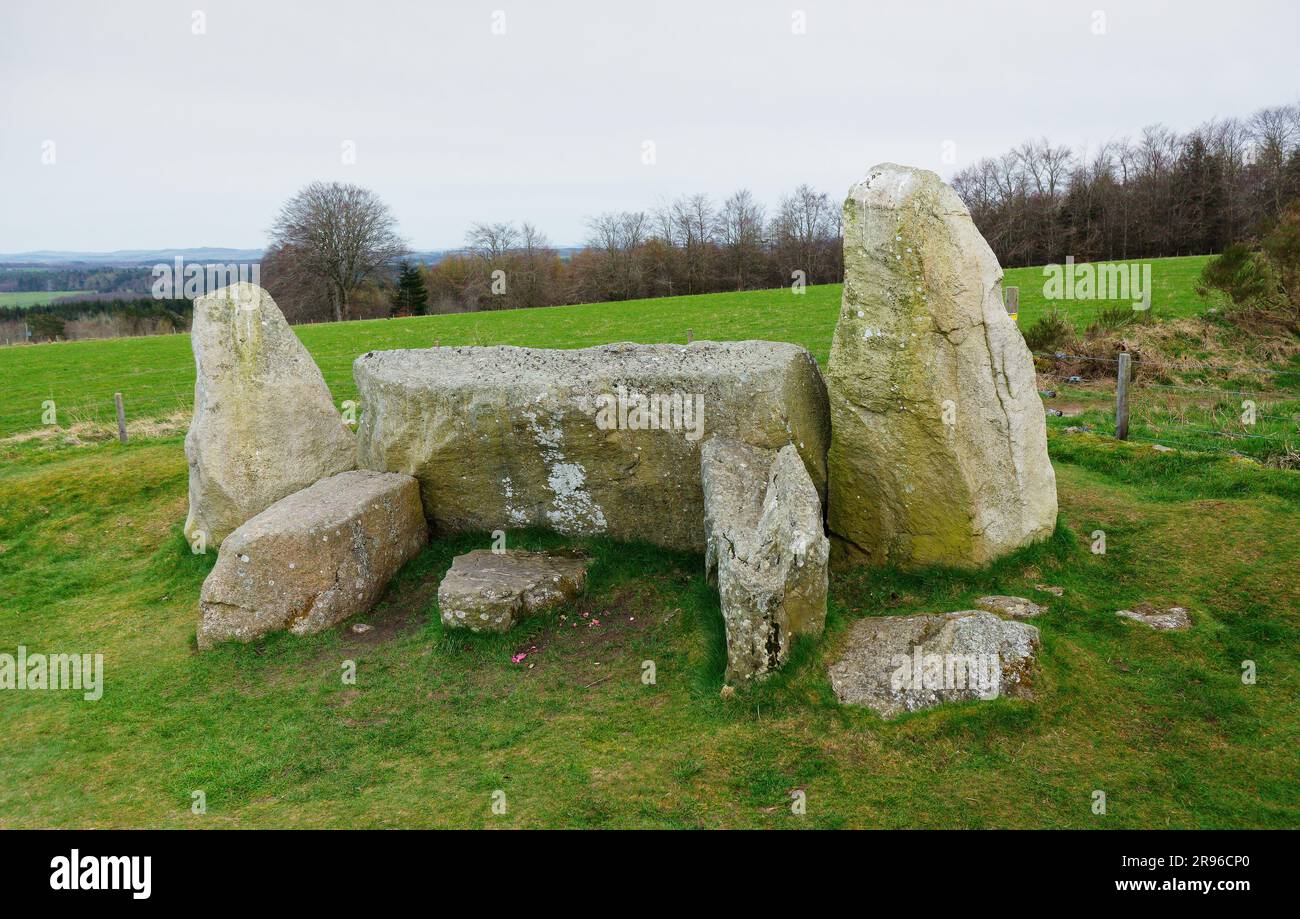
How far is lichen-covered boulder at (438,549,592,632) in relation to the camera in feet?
29.0

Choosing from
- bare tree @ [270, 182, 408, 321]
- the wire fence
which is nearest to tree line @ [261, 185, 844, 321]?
bare tree @ [270, 182, 408, 321]

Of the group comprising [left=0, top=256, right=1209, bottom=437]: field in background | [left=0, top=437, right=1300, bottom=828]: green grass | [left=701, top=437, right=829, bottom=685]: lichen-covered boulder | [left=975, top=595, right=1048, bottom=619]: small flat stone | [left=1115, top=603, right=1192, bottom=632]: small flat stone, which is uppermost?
[left=0, top=256, right=1209, bottom=437]: field in background

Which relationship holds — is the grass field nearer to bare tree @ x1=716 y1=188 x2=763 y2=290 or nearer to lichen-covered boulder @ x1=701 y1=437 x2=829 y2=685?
lichen-covered boulder @ x1=701 y1=437 x2=829 y2=685

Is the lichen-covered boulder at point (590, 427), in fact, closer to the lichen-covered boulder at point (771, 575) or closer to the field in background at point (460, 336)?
the lichen-covered boulder at point (771, 575)

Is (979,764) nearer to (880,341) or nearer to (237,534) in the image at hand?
(880,341)

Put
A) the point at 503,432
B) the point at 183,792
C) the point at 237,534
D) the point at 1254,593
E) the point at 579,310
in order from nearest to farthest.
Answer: the point at 183,792, the point at 1254,593, the point at 237,534, the point at 503,432, the point at 579,310

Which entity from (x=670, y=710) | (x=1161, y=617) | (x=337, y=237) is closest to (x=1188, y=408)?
(x=1161, y=617)

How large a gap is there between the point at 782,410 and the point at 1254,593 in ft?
15.8

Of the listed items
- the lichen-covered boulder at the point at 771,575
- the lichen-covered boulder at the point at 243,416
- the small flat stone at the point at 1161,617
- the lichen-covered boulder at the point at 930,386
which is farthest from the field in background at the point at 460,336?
the small flat stone at the point at 1161,617

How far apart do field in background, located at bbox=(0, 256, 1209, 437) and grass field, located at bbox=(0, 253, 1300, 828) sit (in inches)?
568

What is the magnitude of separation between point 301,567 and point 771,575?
4995 millimetres

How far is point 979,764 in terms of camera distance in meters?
6.39

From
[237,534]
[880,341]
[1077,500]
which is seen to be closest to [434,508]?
[237,534]

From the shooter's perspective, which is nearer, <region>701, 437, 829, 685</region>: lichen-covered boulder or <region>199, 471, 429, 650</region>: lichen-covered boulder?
<region>701, 437, 829, 685</region>: lichen-covered boulder
